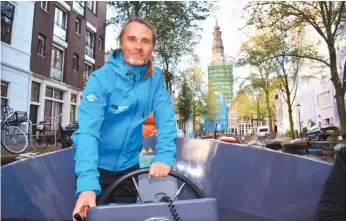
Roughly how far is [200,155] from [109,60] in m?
1.10

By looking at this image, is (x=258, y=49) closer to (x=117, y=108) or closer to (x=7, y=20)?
(x=7, y=20)

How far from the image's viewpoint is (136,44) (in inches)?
46.4

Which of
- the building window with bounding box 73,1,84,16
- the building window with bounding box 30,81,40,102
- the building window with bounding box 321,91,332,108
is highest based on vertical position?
the building window with bounding box 321,91,332,108

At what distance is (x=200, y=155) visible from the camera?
2082 millimetres

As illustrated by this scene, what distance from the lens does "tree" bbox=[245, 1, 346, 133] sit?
10594 mm

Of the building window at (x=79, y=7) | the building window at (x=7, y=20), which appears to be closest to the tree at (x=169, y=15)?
the building window at (x=79, y=7)

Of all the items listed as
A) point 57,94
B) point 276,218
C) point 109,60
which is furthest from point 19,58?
point 276,218

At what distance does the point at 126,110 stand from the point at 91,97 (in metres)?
0.14

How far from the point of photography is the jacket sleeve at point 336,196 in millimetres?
1076

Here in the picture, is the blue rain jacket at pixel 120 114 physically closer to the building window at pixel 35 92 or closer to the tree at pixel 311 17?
the building window at pixel 35 92

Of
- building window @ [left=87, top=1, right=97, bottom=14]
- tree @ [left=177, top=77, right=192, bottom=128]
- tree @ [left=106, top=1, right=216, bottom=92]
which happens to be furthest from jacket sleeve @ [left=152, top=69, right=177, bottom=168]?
tree @ [left=177, top=77, right=192, bottom=128]

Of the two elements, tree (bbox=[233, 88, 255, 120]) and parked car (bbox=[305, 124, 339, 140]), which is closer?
tree (bbox=[233, 88, 255, 120])

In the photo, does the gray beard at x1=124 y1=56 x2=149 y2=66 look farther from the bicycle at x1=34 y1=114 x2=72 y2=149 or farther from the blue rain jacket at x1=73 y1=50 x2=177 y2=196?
the bicycle at x1=34 y1=114 x2=72 y2=149

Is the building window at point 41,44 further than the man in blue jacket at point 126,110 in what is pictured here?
Yes
